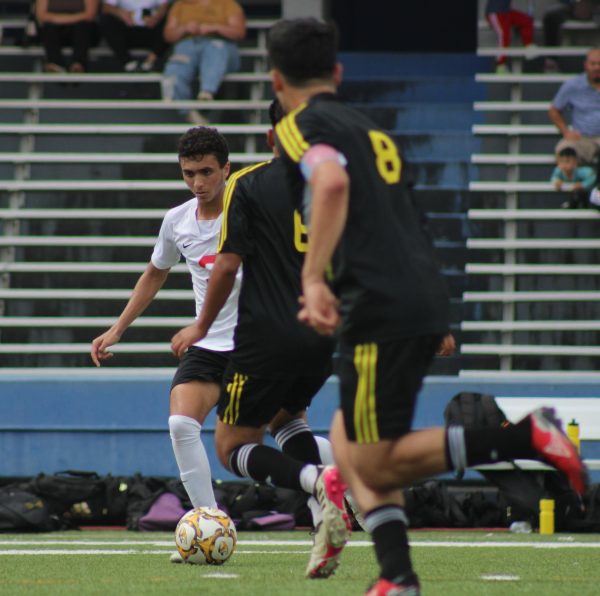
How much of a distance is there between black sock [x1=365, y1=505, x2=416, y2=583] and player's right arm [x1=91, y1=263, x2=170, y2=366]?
2.68 meters

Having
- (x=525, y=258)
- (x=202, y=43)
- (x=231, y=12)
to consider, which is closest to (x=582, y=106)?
(x=525, y=258)

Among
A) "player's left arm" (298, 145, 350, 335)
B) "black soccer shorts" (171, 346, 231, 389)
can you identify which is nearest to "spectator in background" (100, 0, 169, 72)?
"black soccer shorts" (171, 346, 231, 389)

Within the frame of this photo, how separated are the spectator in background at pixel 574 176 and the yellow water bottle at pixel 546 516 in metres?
3.93

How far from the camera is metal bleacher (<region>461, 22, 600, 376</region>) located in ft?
39.6

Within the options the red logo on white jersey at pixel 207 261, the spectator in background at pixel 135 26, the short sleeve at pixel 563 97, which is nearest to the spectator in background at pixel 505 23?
the short sleeve at pixel 563 97

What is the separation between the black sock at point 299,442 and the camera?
6211mm

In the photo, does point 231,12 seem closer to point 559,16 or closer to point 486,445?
point 559,16

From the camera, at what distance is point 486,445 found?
415 cm

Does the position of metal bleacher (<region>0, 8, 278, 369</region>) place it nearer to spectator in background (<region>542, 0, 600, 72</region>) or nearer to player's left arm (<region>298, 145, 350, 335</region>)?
spectator in background (<region>542, 0, 600, 72</region>)

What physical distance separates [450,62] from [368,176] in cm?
1205

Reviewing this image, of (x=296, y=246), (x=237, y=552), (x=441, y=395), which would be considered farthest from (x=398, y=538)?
(x=441, y=395)

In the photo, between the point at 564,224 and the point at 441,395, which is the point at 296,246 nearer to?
the point at 441,395

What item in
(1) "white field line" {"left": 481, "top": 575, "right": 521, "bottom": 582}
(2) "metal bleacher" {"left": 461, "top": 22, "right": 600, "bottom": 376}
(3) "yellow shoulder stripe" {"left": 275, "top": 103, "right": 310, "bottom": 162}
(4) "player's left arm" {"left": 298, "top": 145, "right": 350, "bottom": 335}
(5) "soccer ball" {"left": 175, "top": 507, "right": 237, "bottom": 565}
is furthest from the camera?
(2) "metal bleacher" {"left": 461, "top": 22, "right": 600, "bottom": 376}

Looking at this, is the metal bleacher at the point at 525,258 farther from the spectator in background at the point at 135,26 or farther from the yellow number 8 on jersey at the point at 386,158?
the yellow number 8 on jersey at the point at 386,158
